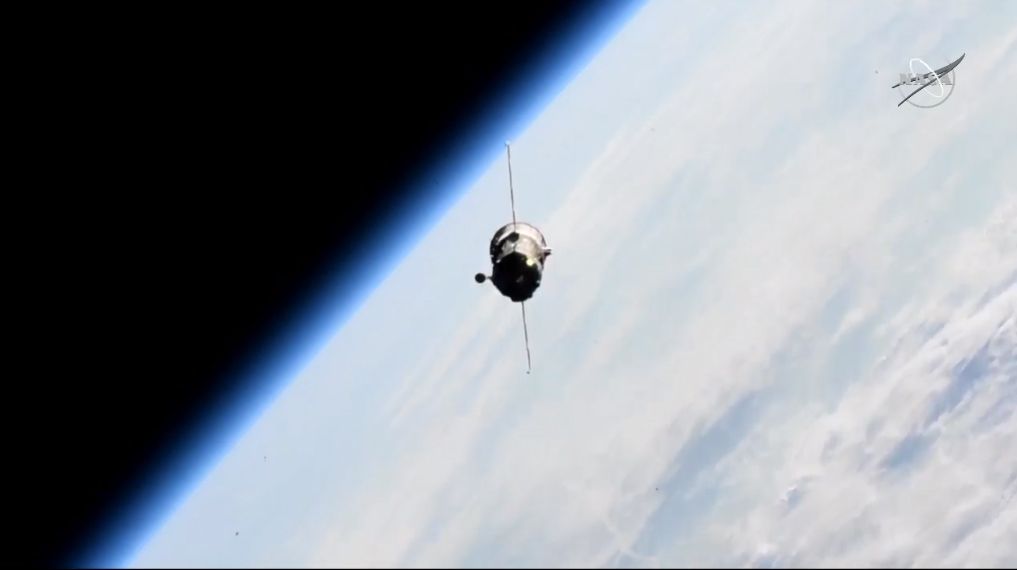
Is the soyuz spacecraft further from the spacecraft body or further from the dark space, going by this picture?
the dark space

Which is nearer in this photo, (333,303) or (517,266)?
(517,266)

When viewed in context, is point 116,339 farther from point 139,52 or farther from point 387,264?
point 387,264

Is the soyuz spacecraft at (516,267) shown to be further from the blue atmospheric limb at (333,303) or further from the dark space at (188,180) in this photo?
the blue atmospheric limb at (333,303)

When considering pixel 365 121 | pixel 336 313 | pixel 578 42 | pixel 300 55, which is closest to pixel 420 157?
pixel 365 121

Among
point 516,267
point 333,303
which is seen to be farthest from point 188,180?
point 333,303

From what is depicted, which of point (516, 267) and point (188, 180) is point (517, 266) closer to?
point (516, 267)

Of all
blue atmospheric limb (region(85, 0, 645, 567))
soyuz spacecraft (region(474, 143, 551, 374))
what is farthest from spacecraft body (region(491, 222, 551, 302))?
blue atmospheric limb (region(85, 0, 645, 567))

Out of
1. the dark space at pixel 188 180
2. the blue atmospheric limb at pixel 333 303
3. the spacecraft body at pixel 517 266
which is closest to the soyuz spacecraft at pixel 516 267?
the spacecraft body at pixel 517 266
